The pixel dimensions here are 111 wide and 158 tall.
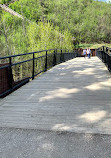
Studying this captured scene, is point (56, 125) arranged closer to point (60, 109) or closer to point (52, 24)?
point (60, 109)

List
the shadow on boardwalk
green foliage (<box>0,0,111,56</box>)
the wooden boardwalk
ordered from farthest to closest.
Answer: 1. green foliage (<box>0,0,111,56</box>)
2. the wooden boardwalk
3. the shadow on boardwalk

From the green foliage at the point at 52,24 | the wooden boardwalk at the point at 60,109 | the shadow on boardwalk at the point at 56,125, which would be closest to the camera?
the shadow on boardwalk at the point at 56,125

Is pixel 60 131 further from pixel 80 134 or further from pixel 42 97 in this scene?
pixel 42 97

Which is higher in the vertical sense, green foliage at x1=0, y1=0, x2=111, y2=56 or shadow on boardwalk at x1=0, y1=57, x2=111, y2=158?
green foliage at x1=0, y1=0, x2=111, y2=56

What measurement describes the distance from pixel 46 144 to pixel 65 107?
5.61 feet

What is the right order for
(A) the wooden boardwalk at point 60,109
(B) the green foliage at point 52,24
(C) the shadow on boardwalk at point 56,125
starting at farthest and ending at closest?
(B) the green foliage at point 52,24 → (A) the wooden boardwalk at point 60,109 → (C) the shadow on boardwalk at point 56,125

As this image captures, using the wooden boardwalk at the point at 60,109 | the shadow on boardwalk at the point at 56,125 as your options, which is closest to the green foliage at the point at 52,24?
the wooden boardwalk at the point at 60,109

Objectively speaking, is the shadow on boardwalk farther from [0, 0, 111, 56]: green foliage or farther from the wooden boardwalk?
[0, 0, 111, 56]: green foliage

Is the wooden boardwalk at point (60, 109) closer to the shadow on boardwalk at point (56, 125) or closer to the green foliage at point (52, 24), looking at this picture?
the shadow on boardwalk at point (56, 125)

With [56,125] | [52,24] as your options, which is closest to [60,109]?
[56,125]

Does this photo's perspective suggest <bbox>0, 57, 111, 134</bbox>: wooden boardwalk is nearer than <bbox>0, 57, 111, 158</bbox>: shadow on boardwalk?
No

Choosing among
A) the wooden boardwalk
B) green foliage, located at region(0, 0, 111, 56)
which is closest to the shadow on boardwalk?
the wooden boardwalk

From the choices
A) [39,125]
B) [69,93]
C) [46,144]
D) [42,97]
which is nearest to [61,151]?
[46,144]

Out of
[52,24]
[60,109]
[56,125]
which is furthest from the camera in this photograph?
[52,24]
